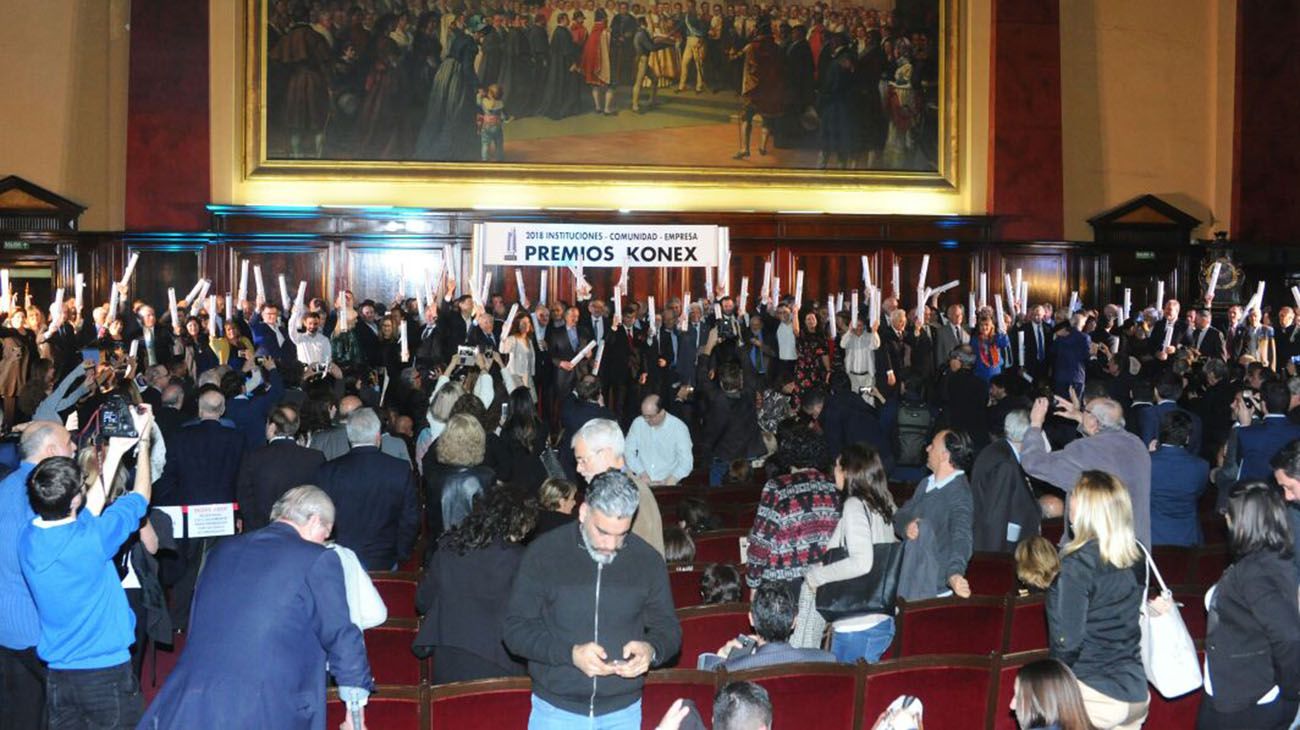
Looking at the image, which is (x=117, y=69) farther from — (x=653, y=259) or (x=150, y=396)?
(x=150, y=396)

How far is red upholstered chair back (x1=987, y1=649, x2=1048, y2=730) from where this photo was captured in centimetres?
594

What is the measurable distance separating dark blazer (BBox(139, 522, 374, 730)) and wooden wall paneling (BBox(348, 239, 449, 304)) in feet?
55.0

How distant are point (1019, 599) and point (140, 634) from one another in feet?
13.9

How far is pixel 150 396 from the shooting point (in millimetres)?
11508

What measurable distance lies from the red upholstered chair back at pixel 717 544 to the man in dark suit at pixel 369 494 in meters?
1.77

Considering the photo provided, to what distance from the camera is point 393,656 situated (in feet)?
21.9

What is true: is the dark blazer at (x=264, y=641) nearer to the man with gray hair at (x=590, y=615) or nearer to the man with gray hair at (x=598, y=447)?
the man with gray hair at (x=590, y=615)

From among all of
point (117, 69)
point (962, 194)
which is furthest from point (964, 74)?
point (117, 69)

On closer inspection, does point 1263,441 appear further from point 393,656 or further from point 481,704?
point 481,704

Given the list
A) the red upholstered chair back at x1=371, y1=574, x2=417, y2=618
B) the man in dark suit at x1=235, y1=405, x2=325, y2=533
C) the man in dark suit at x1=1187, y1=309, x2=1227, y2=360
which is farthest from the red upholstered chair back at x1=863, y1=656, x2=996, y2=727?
the man in dark suit at x1=1187, y1=309, x2=1227, y2=360

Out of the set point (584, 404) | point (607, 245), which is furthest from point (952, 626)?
point (607, 245)

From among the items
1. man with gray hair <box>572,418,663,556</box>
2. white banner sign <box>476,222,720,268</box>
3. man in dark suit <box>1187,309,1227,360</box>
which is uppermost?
white banner sign <box>476,222,720,268</box>

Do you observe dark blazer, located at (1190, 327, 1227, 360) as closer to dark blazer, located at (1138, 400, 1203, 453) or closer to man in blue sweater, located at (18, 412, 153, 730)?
dark blazer, located at (1138, 400, 1203, 453)

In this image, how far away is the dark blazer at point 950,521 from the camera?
688 centimetres
